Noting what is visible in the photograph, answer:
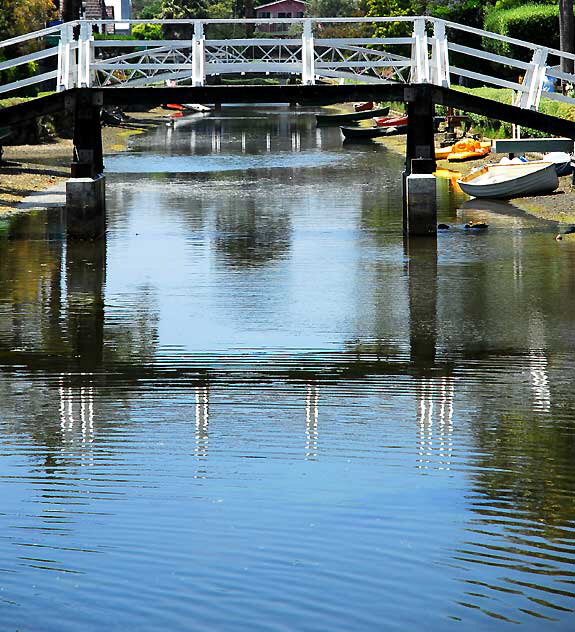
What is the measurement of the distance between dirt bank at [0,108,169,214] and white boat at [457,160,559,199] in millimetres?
13777

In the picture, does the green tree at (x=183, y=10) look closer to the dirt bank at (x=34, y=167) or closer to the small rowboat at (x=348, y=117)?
the small rowboat at (x=348, y=117)

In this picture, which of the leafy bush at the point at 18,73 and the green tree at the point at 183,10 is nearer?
the leafy bush at the point at 18,73

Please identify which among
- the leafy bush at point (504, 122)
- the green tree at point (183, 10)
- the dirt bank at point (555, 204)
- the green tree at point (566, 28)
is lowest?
the dirt bank at point (555, 204)

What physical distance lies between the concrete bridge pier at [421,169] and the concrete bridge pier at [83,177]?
7.44 m

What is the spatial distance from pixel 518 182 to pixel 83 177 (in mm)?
13682

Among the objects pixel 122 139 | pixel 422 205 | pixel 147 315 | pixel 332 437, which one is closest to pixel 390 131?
pixel 122 139

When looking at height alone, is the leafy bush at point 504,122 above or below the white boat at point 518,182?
above

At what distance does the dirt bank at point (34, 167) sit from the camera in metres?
41.9

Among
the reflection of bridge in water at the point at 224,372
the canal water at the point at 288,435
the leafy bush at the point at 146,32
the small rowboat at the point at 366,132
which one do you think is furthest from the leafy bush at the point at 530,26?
the leafy bush at the point at 146,32

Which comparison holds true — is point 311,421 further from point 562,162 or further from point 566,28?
point 566,28

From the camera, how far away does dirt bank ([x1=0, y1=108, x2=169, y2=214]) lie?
137 feet

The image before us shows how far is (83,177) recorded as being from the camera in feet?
103

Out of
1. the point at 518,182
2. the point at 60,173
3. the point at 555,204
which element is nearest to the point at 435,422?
the point at 555,204

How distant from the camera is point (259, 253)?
29625 millimetres
